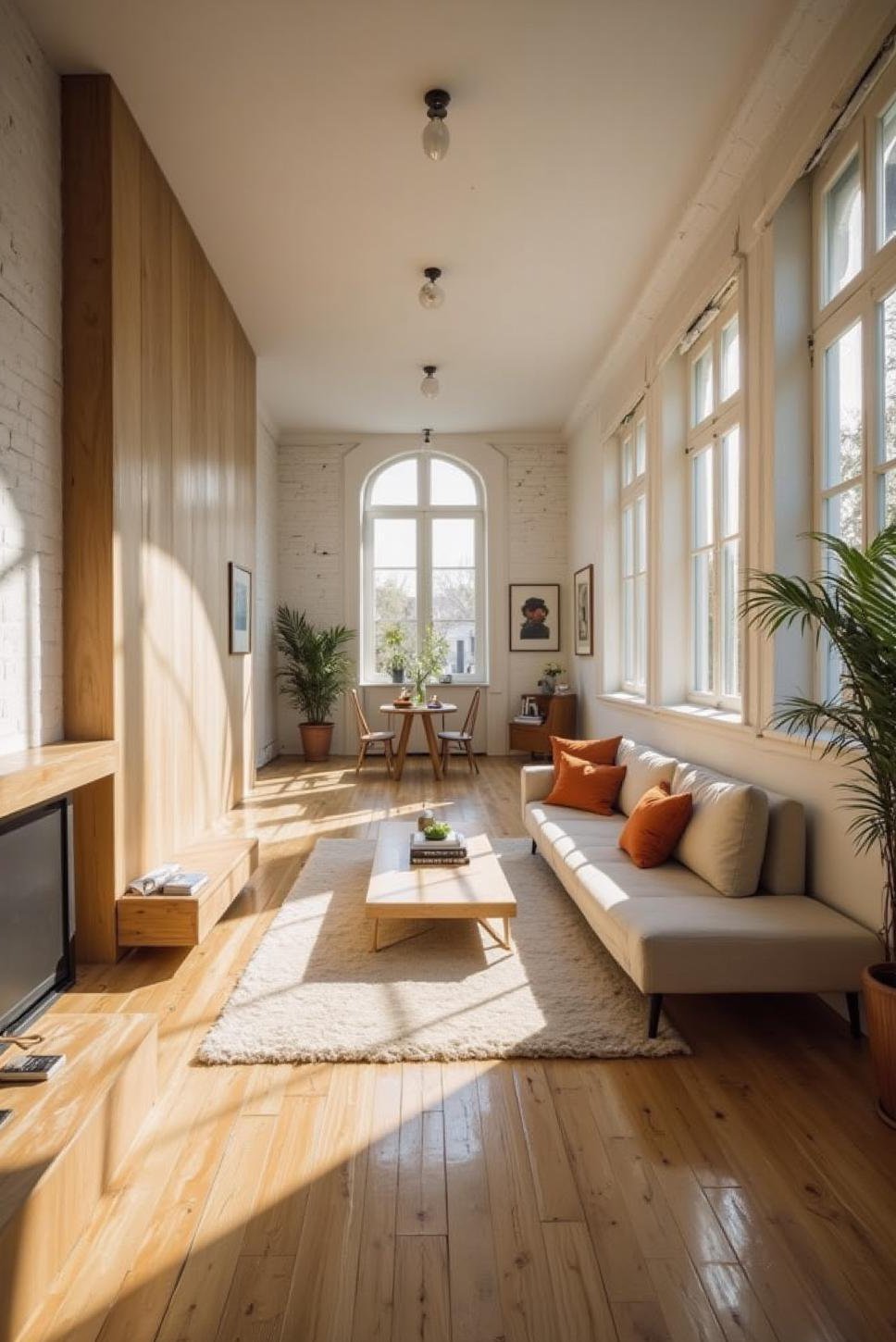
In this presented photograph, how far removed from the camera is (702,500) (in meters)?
5.03

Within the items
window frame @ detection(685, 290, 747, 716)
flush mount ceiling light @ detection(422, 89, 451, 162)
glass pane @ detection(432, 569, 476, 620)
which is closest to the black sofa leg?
window frame @ detection(685, 290, 747, 716)

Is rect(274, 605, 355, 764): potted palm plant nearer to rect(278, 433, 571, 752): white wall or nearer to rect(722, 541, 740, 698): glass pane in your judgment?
rect(278, 433, 571, 752): white wall

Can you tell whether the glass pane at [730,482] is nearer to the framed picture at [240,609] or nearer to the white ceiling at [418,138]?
the white ceiling at [418,138]

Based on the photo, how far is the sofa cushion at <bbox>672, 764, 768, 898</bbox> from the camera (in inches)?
116

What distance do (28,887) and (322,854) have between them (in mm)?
2589

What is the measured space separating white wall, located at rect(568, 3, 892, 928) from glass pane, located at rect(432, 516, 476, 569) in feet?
13.3

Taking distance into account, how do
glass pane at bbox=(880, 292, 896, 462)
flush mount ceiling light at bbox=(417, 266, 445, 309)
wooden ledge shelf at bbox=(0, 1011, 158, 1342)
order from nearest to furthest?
wooden ledge shelf at bbox=(0, 1011, 158, 1342), glass pane at bbox=(880, 292, 896, 462), flush mount ceiling light at bbox=(417, 266, 445, 309)

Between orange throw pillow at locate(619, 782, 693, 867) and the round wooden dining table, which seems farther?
the round wooden dining table

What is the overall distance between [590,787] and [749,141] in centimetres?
329

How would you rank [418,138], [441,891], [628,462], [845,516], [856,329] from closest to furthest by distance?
[856,329]
[845,516]
[441,891]
[418,138]
[628,462]

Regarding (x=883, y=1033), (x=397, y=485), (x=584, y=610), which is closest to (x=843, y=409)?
→ (x=883, y=1033)

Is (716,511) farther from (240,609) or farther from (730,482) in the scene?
(240,609)

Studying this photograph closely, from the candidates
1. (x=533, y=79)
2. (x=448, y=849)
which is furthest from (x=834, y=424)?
(x=448, y=849)

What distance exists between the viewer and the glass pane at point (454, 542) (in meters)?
9.35
